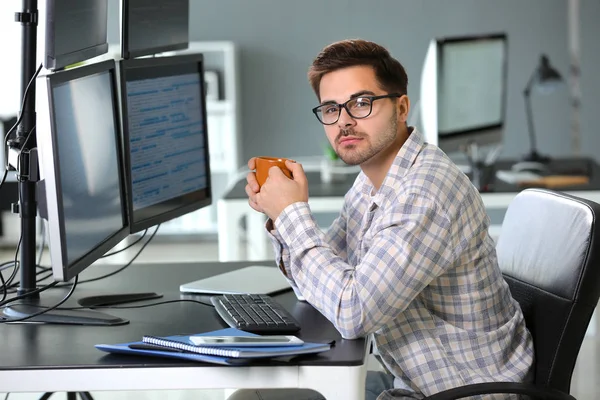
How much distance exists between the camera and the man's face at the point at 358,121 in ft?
5.74

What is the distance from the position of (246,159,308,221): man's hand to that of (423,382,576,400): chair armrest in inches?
16.8

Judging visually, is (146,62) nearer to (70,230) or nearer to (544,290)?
(70,230)

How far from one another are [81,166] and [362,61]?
55 centimetres

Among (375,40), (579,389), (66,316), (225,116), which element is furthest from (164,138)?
(375,40)

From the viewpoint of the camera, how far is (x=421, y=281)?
157 cm

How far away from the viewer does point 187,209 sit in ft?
7.32

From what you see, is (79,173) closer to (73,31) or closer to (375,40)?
(73,31)

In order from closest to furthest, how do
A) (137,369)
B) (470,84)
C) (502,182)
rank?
(137,369) < (502,182) < (470,84)

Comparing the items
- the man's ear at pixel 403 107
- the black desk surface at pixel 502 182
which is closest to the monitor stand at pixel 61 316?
the man's ear at pixel 403 107

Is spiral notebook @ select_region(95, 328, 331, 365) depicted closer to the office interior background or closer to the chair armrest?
the chair armrest

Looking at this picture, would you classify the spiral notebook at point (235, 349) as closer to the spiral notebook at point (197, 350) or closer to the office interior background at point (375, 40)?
the spiral notebook at point (197, 350)

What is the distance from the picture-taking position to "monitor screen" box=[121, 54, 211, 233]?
1992 millimetres

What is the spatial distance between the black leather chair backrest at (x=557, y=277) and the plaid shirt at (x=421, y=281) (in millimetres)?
50

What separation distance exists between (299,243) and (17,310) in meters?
0.56
